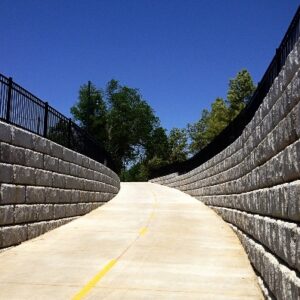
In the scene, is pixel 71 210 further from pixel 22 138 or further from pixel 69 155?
pixel 22 138

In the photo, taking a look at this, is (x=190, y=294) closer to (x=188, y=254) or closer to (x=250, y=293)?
(x=250, y=293)

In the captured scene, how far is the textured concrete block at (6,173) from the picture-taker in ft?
34.1

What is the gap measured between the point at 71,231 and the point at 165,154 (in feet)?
282

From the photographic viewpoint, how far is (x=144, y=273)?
345 inches

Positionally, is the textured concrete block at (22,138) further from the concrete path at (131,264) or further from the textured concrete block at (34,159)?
the concrete path at (131,264)

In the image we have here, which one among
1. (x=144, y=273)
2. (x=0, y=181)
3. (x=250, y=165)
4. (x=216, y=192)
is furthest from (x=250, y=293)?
(x=216, y=192)

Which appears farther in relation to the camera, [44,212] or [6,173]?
[44,212]

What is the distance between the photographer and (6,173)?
10.6 metres

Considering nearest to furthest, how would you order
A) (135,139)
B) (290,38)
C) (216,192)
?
(290,38) → (216,192) → (135,139)

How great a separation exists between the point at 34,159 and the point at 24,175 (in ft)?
2.93

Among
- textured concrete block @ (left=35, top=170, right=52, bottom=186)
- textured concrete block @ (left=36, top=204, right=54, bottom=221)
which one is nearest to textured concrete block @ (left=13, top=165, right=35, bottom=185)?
textured concrete block @ (left=35, top=170, right=52, bottom=186)

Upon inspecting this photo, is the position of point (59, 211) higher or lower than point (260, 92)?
lower

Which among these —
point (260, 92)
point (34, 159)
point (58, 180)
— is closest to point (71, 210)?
point (58, 180)

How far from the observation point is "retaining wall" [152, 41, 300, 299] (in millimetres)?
4828
